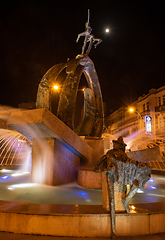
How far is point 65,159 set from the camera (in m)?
6.64

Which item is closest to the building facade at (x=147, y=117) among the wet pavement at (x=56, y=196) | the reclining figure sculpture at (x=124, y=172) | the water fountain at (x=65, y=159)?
the water fountain at (x=65, y=159)

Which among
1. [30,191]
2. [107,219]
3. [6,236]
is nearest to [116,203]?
[107,219]

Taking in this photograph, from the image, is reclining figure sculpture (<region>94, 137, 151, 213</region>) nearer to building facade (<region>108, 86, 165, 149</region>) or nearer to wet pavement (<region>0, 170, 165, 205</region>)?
wet pavement (<region>0, 170, 165, 205</region>)

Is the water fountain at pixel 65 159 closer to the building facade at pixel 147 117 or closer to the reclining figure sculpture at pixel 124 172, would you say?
the reclining figure sculpture at pixel 124 172

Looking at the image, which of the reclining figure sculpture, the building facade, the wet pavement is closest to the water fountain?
the reclining figure sculpture

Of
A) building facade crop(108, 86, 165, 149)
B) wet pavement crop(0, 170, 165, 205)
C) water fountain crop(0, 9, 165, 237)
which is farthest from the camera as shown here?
building facade crop(108, 86, 165, 149)

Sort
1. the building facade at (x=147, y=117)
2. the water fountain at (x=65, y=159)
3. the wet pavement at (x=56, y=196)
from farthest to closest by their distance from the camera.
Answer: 1. the building facade at (x=147, y=117)
2. the wet pavement at (x=56, y=196)
3. the water fountain at (x=65, y=159)

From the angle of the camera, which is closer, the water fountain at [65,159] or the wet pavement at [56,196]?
the water fountain at [65,159]

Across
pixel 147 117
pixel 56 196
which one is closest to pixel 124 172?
pixel 56 196

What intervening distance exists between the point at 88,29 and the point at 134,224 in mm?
9322

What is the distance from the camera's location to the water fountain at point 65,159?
9.89 feet

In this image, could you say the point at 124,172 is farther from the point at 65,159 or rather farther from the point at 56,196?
the point at 65,159

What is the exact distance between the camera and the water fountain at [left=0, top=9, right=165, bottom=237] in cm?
301

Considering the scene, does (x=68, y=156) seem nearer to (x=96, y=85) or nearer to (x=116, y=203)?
(x=116, y=203)
